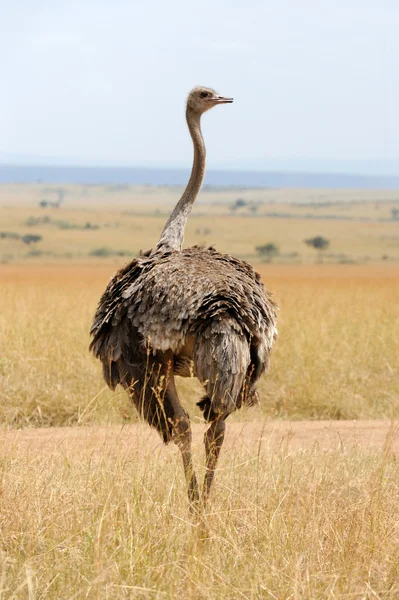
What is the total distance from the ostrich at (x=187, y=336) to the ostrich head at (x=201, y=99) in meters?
1.71

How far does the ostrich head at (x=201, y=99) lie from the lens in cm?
677

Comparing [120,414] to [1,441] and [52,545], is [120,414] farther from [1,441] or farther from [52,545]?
[52,545]

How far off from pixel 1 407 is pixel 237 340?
335 centimetres

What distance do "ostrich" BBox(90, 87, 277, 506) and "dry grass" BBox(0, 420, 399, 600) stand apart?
23cm

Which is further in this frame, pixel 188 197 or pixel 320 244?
pixel 320 244

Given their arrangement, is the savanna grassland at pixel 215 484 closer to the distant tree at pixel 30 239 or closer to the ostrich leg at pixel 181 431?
the ostrich leg at pixel 181 431

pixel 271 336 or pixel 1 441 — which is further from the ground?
pixel 271 336

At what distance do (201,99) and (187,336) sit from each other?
250 cm

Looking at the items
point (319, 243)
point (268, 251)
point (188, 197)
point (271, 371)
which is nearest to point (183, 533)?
point (188, 197)

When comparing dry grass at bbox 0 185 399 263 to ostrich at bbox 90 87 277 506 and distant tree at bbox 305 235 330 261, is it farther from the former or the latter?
ostrich at bbox 90 87 277 506

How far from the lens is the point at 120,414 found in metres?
7.67

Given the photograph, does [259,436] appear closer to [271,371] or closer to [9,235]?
[271,371]

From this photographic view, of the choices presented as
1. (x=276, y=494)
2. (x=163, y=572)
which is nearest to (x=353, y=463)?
(x=276, y=494)

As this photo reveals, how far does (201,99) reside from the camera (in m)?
6.78
